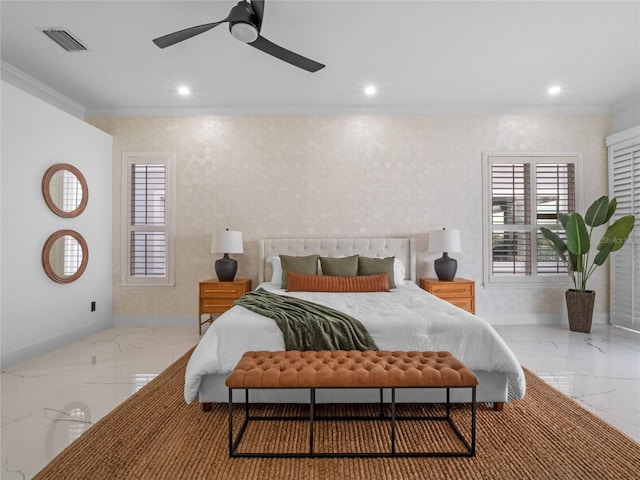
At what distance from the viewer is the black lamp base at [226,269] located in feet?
14.2

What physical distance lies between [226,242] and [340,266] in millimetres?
1471

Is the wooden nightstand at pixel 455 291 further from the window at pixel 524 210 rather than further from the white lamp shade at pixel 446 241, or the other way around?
the window at pixel 524 210

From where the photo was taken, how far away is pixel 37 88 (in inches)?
155

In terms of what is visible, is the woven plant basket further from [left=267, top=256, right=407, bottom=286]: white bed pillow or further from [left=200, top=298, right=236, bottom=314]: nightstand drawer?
[left=200, top=298, right=236, bottom=314]: nightstand drawer

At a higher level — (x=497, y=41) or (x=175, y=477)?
(x=497, y=41)

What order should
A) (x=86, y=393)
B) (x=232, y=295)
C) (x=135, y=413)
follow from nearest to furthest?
(x=135, y=413) < (x=86, y=393) < (x=232, y=295)

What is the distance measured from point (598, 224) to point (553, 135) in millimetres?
1345

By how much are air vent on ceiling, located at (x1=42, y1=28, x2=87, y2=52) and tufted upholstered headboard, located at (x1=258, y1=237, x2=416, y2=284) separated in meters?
2.75

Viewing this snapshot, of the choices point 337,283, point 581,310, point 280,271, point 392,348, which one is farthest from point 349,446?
point 581,310

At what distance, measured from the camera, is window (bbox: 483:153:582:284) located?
468 centimetres

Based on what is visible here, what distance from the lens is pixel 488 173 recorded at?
468 cm

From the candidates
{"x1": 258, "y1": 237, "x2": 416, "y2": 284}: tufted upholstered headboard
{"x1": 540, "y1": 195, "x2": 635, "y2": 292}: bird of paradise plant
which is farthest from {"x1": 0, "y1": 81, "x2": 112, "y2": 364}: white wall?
{"x1": 540, "y1": 195, "x2": 635, "y2": 292}: bird of paradise plant

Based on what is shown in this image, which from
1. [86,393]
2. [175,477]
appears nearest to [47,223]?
[86,393]

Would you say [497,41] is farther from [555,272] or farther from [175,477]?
[175,477]
